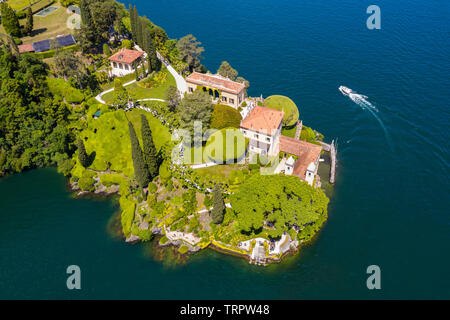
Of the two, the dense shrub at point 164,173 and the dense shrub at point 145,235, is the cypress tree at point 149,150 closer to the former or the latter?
the dense shrub at point 164,173

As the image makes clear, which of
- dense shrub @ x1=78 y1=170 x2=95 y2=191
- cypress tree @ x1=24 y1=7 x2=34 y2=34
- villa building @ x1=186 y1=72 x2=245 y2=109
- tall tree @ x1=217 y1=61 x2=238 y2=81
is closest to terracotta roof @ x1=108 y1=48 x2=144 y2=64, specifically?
villa building @ x1=186 y1=72 x2=245 y2=109

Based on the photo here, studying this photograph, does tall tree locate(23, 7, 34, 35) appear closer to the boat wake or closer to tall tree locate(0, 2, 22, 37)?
tall tree locate(0, 2, 22, 37)

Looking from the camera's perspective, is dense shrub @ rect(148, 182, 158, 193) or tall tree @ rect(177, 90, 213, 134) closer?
tall tree @ rect(177, 90, 213, 134)

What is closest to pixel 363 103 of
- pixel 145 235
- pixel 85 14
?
pixel 145 235

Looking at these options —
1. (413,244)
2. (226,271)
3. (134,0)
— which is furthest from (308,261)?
(134,0)

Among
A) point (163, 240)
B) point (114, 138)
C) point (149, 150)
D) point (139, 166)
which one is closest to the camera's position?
point (163, 240)

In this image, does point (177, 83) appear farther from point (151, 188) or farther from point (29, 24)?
point (29, 24)

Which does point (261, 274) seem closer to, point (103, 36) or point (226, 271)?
point (226, 271)
